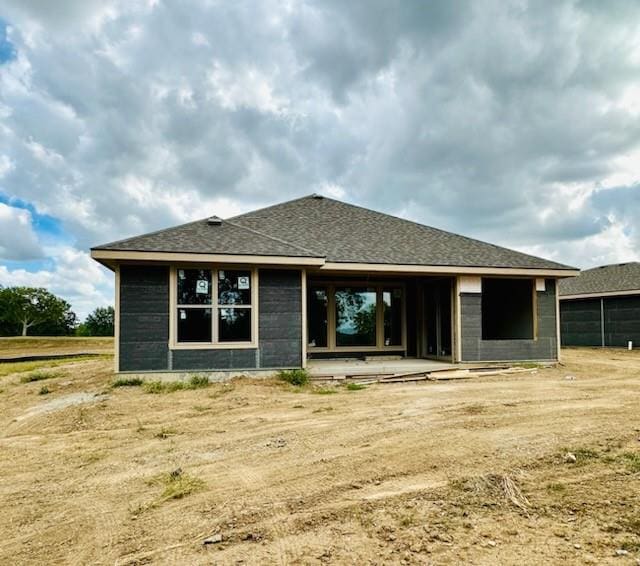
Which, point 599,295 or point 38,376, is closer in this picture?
point 38,376

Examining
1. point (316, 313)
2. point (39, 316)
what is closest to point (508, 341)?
point (316, 313)

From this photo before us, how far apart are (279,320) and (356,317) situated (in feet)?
11.9

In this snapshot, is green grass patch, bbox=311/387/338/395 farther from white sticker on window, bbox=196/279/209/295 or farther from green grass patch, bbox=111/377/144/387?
green grass patch, bbox=111/377/144/387

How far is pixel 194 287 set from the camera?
927 cm

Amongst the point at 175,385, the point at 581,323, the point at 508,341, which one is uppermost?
the point at 581,323

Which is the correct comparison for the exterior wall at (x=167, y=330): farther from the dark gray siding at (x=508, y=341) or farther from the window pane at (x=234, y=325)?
the dark gray siding at (x=508, y=341)

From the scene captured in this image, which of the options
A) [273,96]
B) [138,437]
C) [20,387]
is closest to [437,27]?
[273,96]

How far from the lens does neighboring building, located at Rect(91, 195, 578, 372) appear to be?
29.7 feet

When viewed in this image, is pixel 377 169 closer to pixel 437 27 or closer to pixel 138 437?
pixel 437 27

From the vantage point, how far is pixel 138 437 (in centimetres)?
548

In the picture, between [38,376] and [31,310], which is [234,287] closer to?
[38,376]

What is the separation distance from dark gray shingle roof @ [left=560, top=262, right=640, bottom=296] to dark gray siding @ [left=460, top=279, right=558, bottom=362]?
8.47 meters

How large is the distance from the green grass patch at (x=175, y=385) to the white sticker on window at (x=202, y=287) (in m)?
1.73

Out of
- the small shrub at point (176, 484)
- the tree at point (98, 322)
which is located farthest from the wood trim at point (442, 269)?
the tree at point (98, 322)
